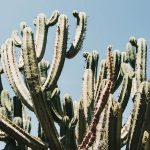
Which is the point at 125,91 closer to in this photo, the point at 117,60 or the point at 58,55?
the point at 117,60

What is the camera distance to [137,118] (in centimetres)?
531

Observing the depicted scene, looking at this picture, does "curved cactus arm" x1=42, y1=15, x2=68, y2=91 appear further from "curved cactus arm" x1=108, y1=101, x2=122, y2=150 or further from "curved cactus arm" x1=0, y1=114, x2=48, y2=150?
"curved cactus arm" x1=108, y1=101, x2=122, y2=150

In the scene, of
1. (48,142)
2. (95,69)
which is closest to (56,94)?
(95,69)

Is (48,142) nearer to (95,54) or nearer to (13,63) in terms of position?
(13,63)

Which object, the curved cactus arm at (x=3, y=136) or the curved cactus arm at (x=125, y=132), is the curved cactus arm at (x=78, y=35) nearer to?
the curved cactus arm at (x=125, y=132)

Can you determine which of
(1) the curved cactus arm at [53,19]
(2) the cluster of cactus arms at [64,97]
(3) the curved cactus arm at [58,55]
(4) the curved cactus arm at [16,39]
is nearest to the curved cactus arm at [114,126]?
(2) the cluster of cactus arms at [64,97]

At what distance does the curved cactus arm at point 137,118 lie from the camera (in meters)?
5.32

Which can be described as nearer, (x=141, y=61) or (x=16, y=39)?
(x=141, y=61)

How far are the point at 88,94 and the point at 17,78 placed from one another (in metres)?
1.25

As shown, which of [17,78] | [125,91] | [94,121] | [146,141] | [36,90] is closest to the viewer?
[94,121]

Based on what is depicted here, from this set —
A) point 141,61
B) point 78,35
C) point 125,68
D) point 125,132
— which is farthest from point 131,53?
point 125,132

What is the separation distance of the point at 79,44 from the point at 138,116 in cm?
261

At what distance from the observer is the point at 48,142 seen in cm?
591

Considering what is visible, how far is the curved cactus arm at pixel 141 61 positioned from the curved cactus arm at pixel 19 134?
1.99m
